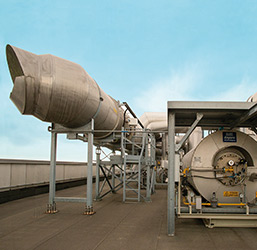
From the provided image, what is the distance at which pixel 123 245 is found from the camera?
4836mm

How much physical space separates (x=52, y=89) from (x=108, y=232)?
3.67 metres

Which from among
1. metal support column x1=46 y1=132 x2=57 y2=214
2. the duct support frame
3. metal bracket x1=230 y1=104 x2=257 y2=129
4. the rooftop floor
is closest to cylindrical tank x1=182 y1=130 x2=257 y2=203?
metal bracket x1=230 y1=104 x2=257 y2=129

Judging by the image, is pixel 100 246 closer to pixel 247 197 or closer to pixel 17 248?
pixel 17 248

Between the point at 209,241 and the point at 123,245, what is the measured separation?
1740 mm

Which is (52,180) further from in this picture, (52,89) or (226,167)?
(226,167)

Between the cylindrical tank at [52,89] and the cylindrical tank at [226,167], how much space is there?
11.0 ft

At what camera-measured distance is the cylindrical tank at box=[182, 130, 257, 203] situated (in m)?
6.38

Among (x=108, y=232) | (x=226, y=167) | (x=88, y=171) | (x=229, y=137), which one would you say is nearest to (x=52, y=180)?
(x=88, y=171)

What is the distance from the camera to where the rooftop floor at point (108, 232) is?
16.0 ft

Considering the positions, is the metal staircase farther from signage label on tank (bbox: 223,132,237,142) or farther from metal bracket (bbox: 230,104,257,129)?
metal bracket (bbox: 230,104,257,129)

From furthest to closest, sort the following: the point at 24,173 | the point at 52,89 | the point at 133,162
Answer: the point at 24,173 → the point at 133,162 → the point at 52,89

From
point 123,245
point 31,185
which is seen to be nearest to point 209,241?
point 123,245

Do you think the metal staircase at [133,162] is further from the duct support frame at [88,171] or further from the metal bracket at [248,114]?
the metal bracket at [248,114]

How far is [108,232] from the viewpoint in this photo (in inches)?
225
